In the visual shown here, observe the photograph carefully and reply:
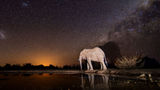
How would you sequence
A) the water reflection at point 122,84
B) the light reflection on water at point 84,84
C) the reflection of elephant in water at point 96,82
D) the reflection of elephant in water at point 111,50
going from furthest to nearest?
the reflection of elephant in water at point 111,50, the reflection of elephant in water at point 96,82, the light reflection on water at point 84,84, the water reflection at point 122,84

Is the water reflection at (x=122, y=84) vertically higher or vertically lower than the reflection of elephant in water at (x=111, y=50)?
lower

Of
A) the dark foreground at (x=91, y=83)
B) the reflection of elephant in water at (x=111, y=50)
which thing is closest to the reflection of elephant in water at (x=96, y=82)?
the dark foreground at (x=91, y=83)

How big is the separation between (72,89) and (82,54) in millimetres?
19268

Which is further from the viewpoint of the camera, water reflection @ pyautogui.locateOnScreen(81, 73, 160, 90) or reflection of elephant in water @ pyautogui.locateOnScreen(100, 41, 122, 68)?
reflection of elephant in water @ pyautogui.locateOnScreen(100, 41, 122, 68)

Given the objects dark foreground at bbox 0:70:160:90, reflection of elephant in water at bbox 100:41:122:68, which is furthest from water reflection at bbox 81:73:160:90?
reflection of elephant in water at bbox 100:41:122:68

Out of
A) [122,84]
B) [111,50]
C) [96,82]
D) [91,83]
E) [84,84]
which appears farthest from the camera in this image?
[111,50]

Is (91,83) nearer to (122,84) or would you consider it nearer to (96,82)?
(96,82)

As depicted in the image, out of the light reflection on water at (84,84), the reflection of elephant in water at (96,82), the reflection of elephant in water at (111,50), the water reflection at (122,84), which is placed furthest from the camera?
the reflection of elephant in water at (111,50)

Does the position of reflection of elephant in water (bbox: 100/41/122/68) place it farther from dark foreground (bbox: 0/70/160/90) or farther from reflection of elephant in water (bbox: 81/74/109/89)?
reflection of elephant in water (bbox: 81/74/109/89)

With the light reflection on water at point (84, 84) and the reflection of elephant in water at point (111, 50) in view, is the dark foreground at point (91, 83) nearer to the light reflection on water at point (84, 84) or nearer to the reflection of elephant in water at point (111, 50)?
the light reflection on water at point (84, 84)

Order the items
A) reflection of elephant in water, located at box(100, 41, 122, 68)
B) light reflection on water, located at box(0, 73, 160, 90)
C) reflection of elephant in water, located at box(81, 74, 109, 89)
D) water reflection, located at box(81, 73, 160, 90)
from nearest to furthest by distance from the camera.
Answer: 1. water reflection, located at box(81, 73, 160, 90)
2. light reflection on water, located at box(0, 73, 160, 90)
3. reflection of elephant in water, located at box(81, 74, 109, 89)
4. reflection of elephant in water, located at box(100, 41, 122, 68)

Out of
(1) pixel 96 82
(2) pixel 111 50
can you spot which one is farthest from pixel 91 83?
(2) pixel 111 50

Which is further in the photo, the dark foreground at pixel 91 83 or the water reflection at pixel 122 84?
the dark foreground at pixel 91 83

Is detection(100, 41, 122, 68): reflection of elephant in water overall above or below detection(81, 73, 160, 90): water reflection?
above
